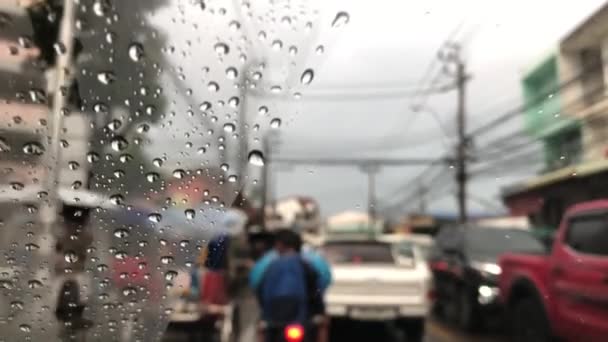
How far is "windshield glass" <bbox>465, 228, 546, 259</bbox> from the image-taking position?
103 inches

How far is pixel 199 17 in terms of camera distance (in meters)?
2.44

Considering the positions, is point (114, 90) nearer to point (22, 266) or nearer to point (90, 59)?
point (90, 59)

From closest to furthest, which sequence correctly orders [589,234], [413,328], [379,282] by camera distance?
1. [589,234]
2. [413,328]
3. [379,282]

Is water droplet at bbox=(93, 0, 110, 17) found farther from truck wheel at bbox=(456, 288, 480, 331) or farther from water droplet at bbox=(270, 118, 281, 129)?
truck wheel at bbox=(456, 288, 480, 331)

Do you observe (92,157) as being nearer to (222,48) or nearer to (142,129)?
(142,129)

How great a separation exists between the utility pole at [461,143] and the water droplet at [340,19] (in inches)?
15.5

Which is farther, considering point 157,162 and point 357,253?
point 357,253

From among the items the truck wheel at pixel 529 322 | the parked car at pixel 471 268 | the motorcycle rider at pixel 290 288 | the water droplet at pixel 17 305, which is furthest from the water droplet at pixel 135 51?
the motorcycle rider at pixel 290 288

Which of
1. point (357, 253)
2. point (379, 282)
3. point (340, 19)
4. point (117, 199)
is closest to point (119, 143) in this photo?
point (117, 199)

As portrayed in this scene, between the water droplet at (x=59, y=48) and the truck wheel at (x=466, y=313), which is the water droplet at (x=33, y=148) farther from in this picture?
the truck wheel at (x=466, y=313)

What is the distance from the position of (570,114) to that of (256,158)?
102 centimetres

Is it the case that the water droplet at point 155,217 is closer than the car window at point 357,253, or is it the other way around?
the water droplet at point 155,217

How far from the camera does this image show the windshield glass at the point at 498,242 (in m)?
2.62

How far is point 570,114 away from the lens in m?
2.42
